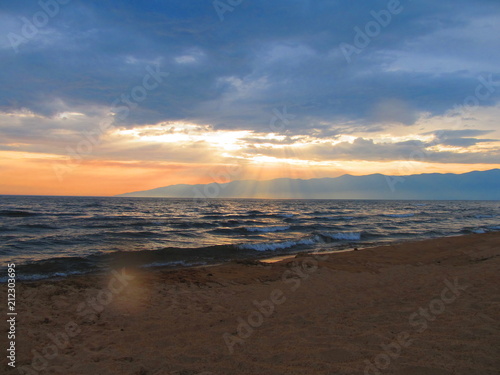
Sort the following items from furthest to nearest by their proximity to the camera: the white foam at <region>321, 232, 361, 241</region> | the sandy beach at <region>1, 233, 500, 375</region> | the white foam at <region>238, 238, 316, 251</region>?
the white foam at <region>321, 232, 361, 241</region>, the white foam at <region>238, 238, 316, 251</region>, the sandy beach at <region>1, 233, 500, 375</region>

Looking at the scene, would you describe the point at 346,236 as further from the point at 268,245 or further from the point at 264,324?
the point at 264,324

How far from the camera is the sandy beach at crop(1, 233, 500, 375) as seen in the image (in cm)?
455

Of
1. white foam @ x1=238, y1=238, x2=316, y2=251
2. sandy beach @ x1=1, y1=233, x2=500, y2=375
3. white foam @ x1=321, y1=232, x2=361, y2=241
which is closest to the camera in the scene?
sandy beach @ x1=1, y1=233, x2=500, y2=375

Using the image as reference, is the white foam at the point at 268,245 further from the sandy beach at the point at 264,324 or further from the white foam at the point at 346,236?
the sandy beach at the point at 264,324

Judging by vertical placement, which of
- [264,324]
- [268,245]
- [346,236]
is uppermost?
[264,324]

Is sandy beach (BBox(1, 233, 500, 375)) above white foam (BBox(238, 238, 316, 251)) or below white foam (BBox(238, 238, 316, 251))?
above

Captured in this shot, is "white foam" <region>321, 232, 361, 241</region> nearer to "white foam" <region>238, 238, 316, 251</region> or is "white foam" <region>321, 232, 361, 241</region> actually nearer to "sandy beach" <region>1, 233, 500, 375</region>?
"white foam" <region>238, 238, 316, 251</region>

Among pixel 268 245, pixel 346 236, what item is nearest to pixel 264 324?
pixel 268 245

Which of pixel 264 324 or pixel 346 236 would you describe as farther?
pixel 346 236

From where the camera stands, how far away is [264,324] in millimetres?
6430

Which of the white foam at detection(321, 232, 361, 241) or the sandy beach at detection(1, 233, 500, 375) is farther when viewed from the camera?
the white foam at detection(321, 232, 361, 241)

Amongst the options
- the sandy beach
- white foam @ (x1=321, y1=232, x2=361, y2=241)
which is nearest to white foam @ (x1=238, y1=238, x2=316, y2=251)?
white foam @ (x1=321, y1=232, x2=361, y2=241)

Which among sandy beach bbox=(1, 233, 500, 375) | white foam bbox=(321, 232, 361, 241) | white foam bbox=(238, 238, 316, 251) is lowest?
white foam bbox=(321, 232, 361, 241)

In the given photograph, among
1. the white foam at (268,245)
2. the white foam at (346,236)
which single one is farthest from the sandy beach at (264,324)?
the white foam at (346,236)
